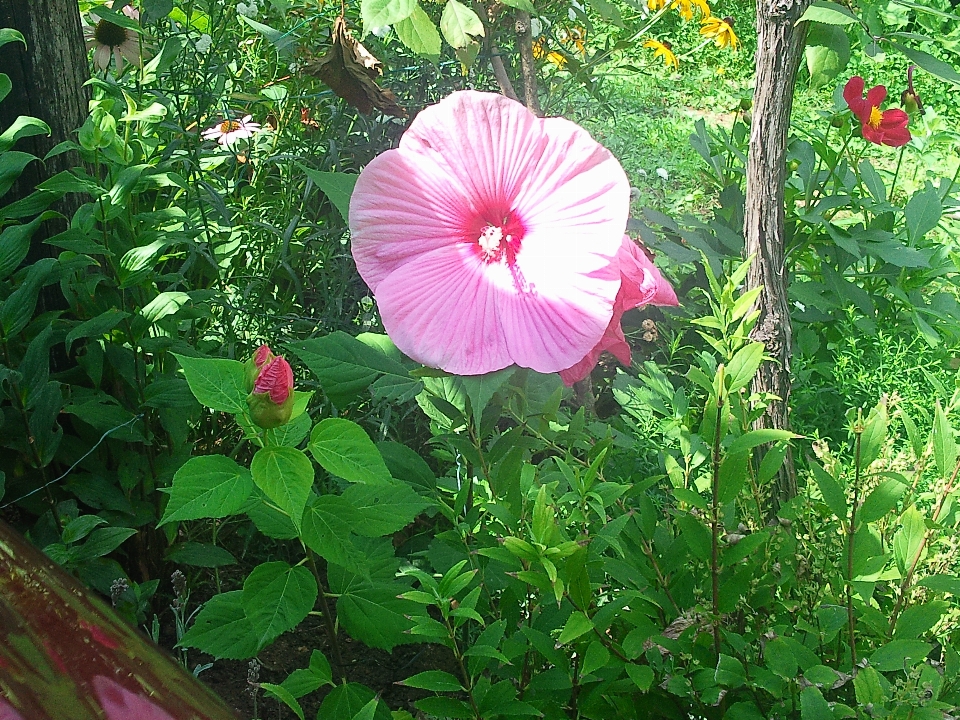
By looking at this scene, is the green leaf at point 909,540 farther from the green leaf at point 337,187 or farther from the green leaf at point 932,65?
the green leaf at point 932,65

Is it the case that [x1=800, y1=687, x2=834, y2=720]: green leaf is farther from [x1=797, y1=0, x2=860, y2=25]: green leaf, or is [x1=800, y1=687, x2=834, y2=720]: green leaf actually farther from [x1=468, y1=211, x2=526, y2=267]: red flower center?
[x1=797, y1=0, x2=860, y2=25]: green leaf

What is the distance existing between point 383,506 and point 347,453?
120 millimetres

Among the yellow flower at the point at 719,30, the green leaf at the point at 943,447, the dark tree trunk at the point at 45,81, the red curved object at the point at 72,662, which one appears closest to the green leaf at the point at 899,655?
the green leaf at the point at 943,447

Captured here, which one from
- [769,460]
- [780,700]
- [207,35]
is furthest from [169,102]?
[780,700]

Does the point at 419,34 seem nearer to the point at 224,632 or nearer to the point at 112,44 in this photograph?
the point at 224,632

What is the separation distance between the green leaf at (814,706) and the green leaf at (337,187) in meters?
0.58

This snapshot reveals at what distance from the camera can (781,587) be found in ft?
3.33

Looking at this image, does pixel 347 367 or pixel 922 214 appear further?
pixel 922 214

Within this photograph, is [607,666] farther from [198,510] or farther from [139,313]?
[139,313]

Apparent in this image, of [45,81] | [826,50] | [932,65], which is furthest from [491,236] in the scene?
[45,81]

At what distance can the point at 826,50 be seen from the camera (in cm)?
121

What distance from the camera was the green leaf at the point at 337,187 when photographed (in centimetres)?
86

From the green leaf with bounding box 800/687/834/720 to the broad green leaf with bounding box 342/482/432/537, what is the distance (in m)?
0.38

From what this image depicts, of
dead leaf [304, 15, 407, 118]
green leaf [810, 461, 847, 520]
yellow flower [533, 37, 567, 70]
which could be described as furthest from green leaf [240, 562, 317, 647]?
yellow flower [533, 37, 567, 70]
